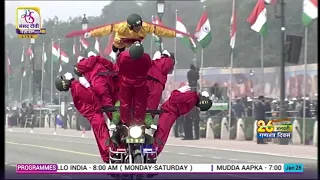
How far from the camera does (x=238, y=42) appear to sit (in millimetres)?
22266

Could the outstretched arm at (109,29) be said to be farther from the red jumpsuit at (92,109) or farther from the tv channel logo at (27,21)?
the tv channel logo at (27,21)

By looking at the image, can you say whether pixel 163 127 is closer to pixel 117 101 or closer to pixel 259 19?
pixel 117 101

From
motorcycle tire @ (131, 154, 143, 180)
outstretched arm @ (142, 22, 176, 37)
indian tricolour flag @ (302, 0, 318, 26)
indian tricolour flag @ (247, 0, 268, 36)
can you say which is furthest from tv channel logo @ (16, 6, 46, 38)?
indian tricolour flag @ (247, 0, 268, 36)

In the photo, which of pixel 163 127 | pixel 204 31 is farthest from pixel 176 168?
pixel 204 31

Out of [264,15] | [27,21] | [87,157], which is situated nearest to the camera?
[27,21]

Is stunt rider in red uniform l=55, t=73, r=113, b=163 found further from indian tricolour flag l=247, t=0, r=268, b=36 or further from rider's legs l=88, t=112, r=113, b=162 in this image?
indian tricolour flag l=247, t=0, r=268, b=36

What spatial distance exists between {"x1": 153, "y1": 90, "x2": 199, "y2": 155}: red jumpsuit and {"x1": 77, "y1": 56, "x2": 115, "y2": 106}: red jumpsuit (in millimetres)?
554

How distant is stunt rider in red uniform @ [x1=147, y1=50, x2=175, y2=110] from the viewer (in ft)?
26.5

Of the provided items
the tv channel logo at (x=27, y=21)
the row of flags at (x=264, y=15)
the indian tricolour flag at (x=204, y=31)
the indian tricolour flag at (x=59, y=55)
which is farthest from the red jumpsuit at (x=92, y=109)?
the indian tricolour flag at (x=204, y=31)

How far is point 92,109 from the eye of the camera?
26.6ft

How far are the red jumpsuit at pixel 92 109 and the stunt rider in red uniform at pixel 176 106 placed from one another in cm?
54

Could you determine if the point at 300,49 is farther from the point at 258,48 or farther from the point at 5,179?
the point at 5,179

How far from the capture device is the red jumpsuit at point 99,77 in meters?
8.13

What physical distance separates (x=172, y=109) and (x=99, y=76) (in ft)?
2.74
